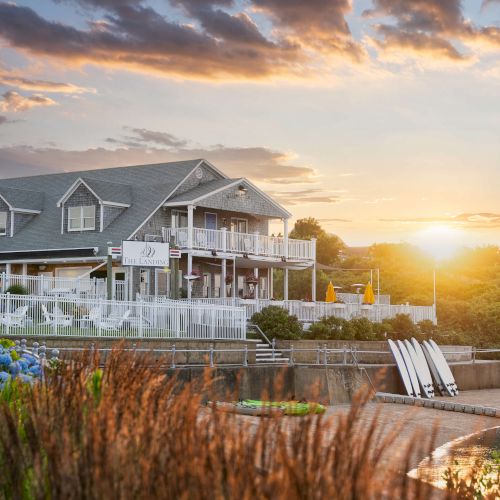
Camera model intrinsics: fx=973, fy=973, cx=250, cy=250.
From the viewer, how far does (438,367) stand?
111ft

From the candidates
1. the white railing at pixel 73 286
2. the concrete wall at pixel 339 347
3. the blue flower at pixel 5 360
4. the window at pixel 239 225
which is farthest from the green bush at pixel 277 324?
the blue flower at pixel 5 360

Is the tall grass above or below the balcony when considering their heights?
below

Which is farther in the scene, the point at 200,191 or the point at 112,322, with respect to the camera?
the point at 200,191

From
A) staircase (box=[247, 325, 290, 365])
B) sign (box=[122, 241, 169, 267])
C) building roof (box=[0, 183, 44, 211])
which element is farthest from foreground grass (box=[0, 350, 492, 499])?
building roof (box=[0, 183, 44, 211])

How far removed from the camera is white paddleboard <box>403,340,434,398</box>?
32.0 m

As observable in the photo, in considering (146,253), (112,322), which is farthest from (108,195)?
(112,322)

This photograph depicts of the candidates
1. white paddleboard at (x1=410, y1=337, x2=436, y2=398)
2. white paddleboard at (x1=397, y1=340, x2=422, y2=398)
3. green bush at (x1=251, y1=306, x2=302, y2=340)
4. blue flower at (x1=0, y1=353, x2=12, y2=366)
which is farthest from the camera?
green bush at (x1=251, y1=306, x2=302, y2=340)

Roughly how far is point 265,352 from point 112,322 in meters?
6.24

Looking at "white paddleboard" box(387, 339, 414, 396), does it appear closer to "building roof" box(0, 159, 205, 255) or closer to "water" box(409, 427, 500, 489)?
"water" box(409, 427, 500, 489)

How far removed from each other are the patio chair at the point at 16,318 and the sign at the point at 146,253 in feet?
24.4

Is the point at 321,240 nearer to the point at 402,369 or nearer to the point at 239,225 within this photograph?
the point at 239,225

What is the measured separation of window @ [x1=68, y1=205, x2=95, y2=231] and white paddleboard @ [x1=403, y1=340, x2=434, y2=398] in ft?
63.5

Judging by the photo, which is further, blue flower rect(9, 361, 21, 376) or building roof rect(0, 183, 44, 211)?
building roof rect(0, 183, 44, 211)

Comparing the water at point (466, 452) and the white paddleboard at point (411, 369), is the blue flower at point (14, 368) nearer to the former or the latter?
the water at point (466, 452)
